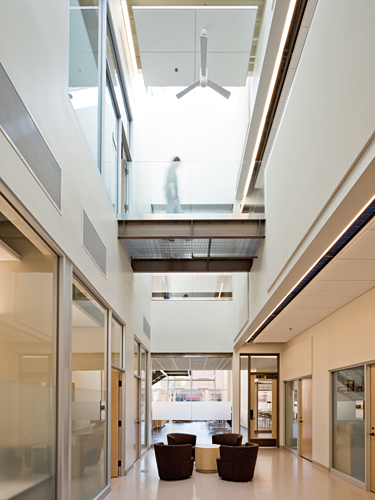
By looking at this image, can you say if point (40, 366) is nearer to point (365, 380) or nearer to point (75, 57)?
point (75, 57)

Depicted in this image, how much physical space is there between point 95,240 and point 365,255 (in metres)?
3.69

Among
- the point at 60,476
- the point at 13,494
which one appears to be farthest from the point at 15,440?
the point at 60,476

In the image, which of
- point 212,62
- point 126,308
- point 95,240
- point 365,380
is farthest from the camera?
point 212,62

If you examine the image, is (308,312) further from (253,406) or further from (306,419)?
(253,406)

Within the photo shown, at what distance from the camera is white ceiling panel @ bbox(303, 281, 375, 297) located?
312 inches

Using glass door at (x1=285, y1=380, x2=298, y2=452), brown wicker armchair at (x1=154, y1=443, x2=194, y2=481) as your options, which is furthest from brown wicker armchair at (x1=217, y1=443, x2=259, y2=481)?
glass door at (x1=285, y1=380, x2=298, y2=452)

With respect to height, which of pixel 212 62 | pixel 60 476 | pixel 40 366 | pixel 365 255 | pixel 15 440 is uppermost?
pixel 212 62

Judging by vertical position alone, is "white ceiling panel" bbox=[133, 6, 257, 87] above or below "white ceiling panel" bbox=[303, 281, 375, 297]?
above

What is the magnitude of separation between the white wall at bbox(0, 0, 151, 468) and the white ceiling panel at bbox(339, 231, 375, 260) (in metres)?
3.29

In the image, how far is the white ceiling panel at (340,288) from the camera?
26.0ft

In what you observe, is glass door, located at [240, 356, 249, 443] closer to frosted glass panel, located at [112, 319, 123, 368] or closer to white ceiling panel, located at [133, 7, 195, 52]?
frosted glass panel, located at [112, 319, 123, 368]

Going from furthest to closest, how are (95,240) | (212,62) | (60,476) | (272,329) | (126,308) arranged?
(272,329) < (212,62) < (126,308) < (95,240) < (60,476)

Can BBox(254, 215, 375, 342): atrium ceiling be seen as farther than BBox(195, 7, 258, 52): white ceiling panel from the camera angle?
No

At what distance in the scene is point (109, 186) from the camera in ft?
28.6
